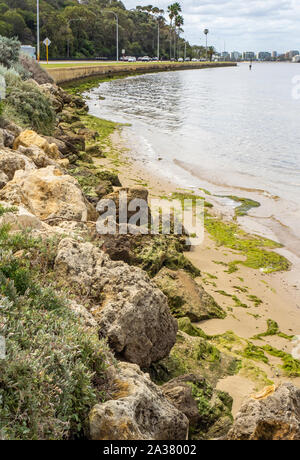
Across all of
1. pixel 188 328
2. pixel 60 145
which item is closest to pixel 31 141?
pixel 60 145

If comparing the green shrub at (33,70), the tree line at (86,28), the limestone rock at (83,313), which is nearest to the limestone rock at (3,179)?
the limestone rock at (83,313)

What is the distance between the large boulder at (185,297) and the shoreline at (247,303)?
5.5 inches

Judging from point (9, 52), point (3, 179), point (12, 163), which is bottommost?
point (3, 179)

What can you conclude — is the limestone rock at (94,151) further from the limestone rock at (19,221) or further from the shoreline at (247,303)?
the limestone rock at (19,221)

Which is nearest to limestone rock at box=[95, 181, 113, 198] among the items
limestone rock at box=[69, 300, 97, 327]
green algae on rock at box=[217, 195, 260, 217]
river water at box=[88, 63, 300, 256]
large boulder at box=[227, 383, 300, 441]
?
river water at box=[88, 63, 300, 256]

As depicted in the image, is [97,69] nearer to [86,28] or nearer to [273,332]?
[86,28]

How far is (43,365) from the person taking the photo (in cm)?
269

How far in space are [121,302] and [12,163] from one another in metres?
4.29

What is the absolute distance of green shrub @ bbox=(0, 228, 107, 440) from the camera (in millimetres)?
2449

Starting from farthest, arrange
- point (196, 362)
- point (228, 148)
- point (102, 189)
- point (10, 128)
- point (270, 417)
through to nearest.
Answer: point (228, 148) → point (10, 128) → point (102, 189) → point (196, 362) → point (270, 417)

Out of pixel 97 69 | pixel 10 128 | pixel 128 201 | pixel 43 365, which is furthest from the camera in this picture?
pixel 97 69

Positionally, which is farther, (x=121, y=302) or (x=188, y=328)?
(x=188, y=328)

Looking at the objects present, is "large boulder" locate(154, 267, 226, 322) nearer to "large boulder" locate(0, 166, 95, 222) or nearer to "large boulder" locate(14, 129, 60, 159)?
"large boulder" locate(0, 166, 95, 222)
